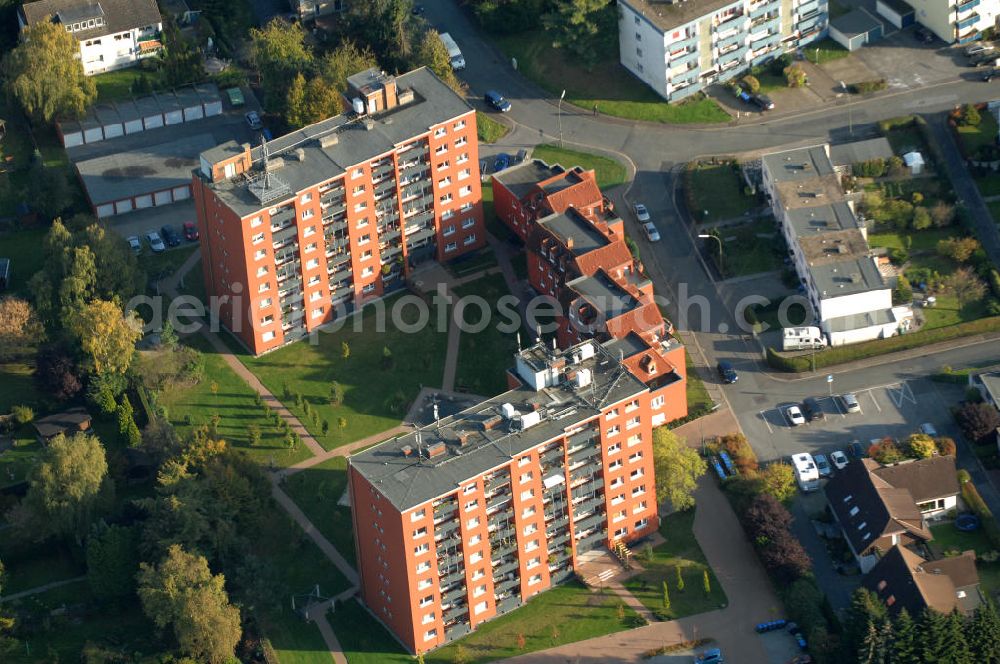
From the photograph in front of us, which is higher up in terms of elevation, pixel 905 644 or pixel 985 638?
pixel 905 644

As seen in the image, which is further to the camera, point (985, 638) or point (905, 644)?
point (985, 638)
